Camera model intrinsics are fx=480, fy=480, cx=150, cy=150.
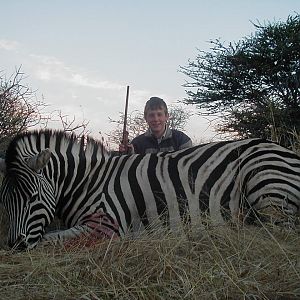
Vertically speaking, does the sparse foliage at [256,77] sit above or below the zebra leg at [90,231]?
above

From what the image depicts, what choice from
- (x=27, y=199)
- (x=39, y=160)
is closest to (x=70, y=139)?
(x=39, y=160)

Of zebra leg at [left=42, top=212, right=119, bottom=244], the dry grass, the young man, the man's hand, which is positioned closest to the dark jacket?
the young man

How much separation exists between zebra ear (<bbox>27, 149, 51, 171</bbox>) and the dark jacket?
1.71 metres

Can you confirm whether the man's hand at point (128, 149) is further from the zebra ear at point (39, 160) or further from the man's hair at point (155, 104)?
the zebra ear at point (39, 160)

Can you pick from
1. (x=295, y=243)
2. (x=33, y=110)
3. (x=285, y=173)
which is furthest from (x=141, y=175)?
(x=33, y=110)

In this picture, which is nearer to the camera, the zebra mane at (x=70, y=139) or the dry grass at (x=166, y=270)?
the dry grass at (x=166, y=270)

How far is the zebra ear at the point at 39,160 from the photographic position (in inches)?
103

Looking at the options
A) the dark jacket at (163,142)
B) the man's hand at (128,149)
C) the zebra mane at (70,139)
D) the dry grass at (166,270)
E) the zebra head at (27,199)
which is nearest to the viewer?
the dry grass at (166,270)

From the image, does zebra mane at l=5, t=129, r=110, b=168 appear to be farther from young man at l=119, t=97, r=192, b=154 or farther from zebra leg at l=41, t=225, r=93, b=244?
young man at l=119, t=97, r=192, b=154

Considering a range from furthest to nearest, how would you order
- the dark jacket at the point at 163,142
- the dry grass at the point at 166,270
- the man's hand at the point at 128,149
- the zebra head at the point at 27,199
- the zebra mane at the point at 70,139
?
the dark jacket at the point at 163,142 < the man's hand at the point at 128,149 < the zebra mane at the point at 70,139 < the zebra head at the point at 27,199 < the dry grass at the point at 166,270

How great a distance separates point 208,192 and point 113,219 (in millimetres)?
578

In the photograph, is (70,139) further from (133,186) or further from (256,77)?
(256,77)

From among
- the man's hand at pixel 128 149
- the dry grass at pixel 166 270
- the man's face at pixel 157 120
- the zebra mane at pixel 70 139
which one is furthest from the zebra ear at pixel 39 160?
the man's face at pixel 157 120

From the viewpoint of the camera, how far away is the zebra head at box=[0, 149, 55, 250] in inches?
99.6
